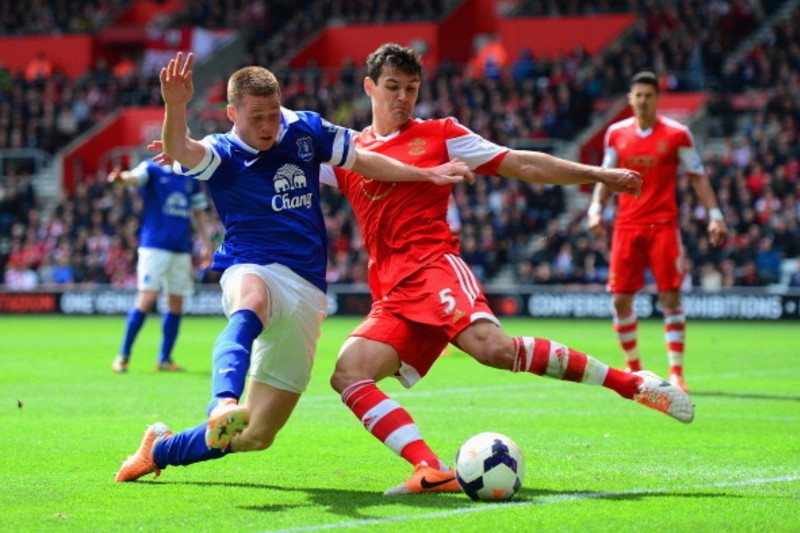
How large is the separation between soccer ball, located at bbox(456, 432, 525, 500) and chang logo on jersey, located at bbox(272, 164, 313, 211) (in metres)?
1.57

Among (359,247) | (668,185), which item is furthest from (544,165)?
(359,247)

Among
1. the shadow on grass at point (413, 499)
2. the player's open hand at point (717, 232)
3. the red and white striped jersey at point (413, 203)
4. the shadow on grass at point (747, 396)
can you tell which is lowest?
the shadow on grass at point (747, 396)

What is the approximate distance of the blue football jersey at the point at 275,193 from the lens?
21.5 ft

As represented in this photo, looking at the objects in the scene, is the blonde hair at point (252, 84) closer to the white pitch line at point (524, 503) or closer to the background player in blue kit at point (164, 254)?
the white pitch line at point (524, 503)

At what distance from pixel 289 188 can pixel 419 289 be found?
90 centimetres

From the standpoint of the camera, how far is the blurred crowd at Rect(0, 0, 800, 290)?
1009 inches

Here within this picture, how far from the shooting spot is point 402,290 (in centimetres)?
695

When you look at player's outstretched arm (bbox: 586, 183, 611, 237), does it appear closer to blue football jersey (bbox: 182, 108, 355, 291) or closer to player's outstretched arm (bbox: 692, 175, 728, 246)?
player's outstretched arm (bbox: 692, 175, 728, 246)

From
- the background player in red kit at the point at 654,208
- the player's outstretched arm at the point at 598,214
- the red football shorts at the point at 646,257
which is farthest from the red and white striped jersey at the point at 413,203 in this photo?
the red football shorts at the point at 646,257

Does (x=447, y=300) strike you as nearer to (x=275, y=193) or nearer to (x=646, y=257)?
(x=275, y=193)

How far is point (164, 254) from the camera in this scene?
47.8ft

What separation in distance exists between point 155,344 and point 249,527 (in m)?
14.3

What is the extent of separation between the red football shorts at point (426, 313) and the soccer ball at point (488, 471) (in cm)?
71

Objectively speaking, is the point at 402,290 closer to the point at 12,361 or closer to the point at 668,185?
the point at 668,185
